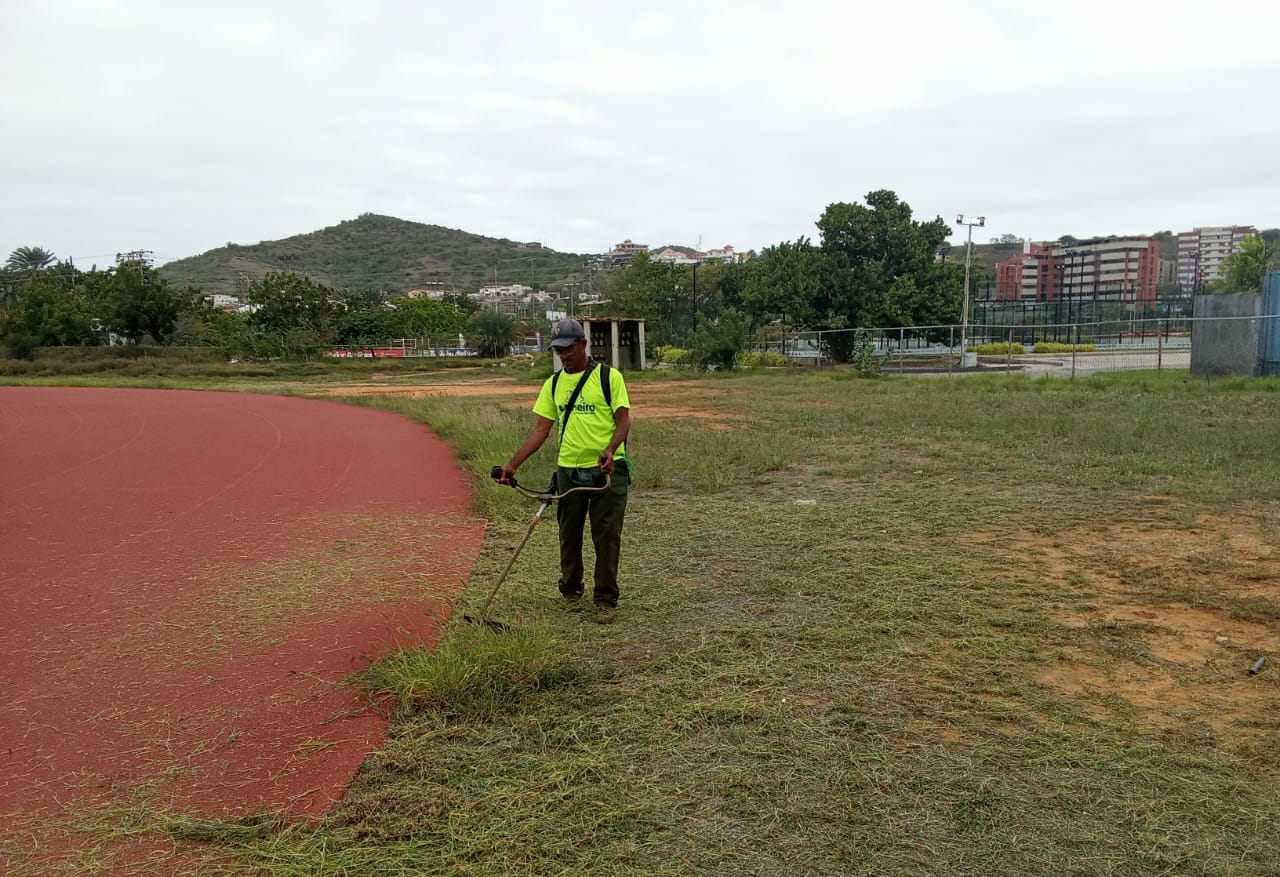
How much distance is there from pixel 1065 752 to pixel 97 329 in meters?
63.1

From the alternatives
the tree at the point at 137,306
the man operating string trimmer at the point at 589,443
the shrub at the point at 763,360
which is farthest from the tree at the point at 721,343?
the tree at the point at 137,306

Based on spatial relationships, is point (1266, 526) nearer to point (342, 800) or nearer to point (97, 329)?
point (342, 800)

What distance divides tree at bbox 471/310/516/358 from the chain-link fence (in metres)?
23.0

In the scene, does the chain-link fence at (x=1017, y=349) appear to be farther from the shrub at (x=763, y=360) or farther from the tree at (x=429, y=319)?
the tree at (x=429, y=319)

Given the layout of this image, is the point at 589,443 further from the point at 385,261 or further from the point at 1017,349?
the point at 385,261

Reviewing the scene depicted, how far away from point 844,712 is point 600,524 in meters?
1.93

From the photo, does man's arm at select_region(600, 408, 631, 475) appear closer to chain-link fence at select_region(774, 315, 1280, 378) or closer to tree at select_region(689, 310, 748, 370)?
chain-link fence at select_region(774, 315, 1280, 378)

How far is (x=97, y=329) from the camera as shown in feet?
178

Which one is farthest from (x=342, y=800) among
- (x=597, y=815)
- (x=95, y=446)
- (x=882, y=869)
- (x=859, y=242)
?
(x=859, y=242)

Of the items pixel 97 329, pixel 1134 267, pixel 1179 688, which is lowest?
pixel 1179 688

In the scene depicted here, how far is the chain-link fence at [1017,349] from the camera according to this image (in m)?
22.6

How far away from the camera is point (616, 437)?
16.2ft

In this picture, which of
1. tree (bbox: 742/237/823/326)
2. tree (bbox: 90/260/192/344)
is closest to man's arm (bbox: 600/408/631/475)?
tree (bbox: 742/237/823/326)

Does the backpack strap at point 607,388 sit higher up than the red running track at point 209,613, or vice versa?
the backpack strap at point 607,388
